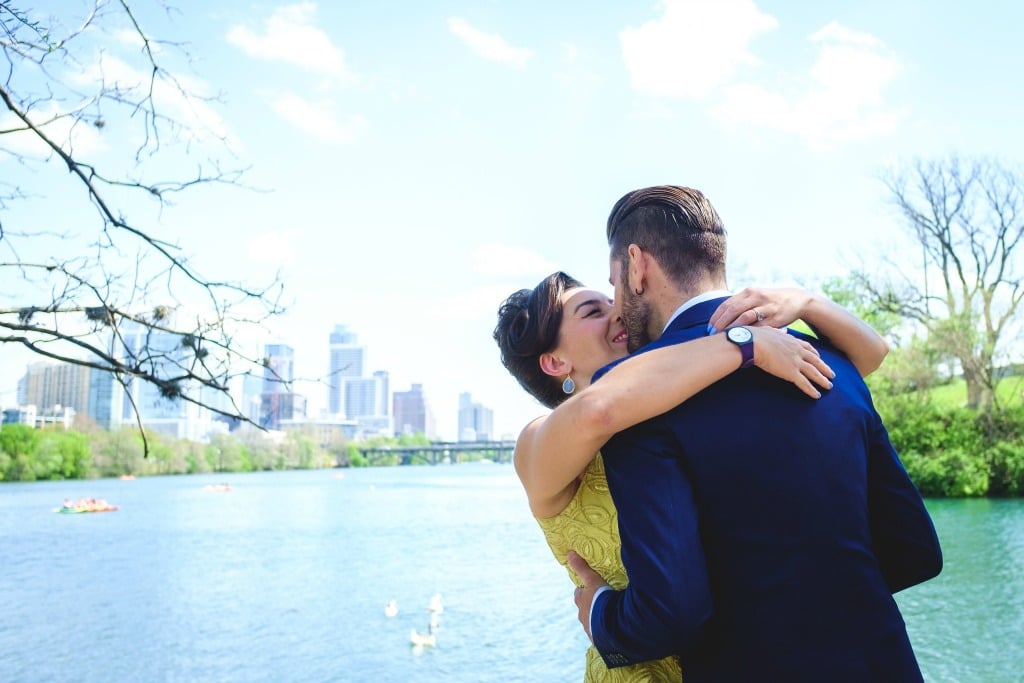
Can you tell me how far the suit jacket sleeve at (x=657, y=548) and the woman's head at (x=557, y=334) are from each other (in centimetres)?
64

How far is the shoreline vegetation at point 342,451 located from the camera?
75.8ft

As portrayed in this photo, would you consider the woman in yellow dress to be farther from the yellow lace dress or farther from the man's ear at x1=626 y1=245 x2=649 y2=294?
the man's ear at x1=626 y1=245 x2=649 y2=294

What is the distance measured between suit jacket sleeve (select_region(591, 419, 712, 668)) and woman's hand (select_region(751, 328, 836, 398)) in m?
0.20

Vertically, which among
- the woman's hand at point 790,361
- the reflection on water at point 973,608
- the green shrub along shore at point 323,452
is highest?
the woman's hand at point 790,361

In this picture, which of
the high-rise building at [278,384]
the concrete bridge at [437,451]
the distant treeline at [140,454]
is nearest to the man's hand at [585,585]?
the high-rise building at [278,384]

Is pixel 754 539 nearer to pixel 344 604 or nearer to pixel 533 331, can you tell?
pixel 533 331

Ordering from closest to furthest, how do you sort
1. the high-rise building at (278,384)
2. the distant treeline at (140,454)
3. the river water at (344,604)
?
1. the high-rise building at (278,384)
2. the river water at (344,604)
3. the distant treeline at (140,454)

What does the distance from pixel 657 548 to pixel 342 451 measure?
108263 mm

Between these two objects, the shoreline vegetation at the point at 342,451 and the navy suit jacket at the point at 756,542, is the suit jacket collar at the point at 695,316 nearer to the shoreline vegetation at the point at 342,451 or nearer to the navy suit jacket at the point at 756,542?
the navy suit jacket at the point at 756,542

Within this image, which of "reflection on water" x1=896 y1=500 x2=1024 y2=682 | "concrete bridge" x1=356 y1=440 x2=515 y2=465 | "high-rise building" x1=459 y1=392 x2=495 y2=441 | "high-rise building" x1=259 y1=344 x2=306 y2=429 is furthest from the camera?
"high-rise building" x1=459 y1=392 x2=495 y2=441

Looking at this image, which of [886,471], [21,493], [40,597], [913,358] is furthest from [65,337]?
[21,493]

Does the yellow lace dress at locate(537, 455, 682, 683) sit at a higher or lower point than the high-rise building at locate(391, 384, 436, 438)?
lower

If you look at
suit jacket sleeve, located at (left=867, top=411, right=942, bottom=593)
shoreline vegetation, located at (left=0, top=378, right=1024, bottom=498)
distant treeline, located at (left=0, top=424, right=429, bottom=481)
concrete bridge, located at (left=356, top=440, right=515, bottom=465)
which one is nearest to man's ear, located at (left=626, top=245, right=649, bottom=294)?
suit jacket sleeve, located at (left=867, top=411, right=942, bottom=593)

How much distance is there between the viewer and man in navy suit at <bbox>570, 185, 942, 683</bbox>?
50.2 inches
